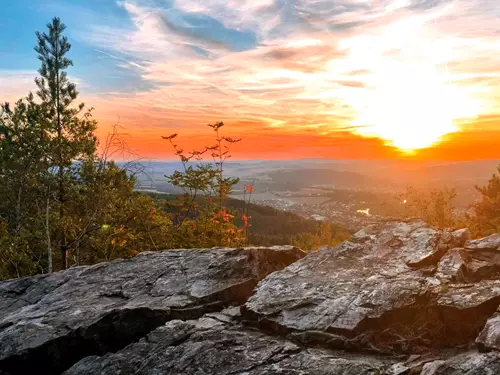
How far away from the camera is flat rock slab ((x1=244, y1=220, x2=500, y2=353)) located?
22.5ft

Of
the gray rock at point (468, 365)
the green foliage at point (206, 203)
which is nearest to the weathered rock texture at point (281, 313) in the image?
the gray rock at point (468, 365)

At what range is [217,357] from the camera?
23.8 ft

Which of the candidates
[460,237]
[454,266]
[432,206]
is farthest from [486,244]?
[432,206]

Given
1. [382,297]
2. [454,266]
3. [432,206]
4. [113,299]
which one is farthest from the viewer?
[432,206]

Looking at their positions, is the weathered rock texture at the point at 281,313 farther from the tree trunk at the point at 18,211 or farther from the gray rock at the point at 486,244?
the tree trunk at the point at 18,211

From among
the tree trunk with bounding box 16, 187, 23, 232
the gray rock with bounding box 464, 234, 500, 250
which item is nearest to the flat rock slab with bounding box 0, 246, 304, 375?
the gray rock with bounding box 464, 234, 500, 250

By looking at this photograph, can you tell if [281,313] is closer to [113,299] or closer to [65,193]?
[113,299]

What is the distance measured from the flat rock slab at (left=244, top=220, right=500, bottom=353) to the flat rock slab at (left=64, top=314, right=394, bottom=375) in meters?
0.43

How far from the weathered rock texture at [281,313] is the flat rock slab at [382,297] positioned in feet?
0.08

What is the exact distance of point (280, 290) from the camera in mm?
8867

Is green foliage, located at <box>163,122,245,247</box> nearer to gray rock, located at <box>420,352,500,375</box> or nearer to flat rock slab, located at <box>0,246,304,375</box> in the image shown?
flat rock slab, located at <box>0,246,304,375</box>

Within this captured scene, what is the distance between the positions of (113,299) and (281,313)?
4776 millimetres

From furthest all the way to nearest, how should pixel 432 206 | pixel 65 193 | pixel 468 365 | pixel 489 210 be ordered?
pixel 432 206 < pixel 489 210 < pixel 65 193 < pixel 468 365

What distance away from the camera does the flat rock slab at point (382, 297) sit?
684 cm
